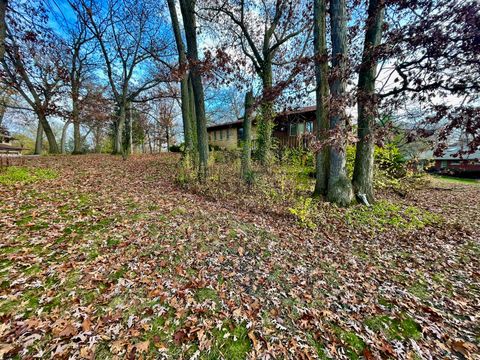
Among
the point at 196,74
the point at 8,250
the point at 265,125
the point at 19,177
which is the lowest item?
the point at 8,250

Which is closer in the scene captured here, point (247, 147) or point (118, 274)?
point (118, 274)

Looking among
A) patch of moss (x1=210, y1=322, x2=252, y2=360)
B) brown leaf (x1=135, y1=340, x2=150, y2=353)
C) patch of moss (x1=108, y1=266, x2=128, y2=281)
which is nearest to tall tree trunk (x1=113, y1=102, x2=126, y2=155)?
patch of moss (x1=108, y1=266, x2=128, y2=281)

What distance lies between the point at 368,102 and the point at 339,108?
737 mm

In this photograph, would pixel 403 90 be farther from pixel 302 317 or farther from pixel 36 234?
pixel 36 234

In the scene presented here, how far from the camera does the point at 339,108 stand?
521 centimetres

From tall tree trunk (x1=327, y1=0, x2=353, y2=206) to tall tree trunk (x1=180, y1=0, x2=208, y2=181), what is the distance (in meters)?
4.33

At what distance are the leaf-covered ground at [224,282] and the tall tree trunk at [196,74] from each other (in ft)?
8.65

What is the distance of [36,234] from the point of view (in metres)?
3.55

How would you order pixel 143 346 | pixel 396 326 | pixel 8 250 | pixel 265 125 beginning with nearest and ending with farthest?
pixel 143 346 < pixel 396 326 < pixel 8 250 < pixel 265 125

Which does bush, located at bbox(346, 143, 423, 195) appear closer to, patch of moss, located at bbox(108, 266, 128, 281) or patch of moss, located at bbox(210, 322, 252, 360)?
patch of moss, located at bbox(210, 322, 252, 360)

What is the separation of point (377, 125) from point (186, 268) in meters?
5.68

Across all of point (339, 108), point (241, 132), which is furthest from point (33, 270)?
point (241, 132)

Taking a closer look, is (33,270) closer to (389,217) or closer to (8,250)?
(8,250)

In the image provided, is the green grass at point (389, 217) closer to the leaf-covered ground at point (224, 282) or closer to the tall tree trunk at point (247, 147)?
the leaf-covered ground at point (224, 282)
